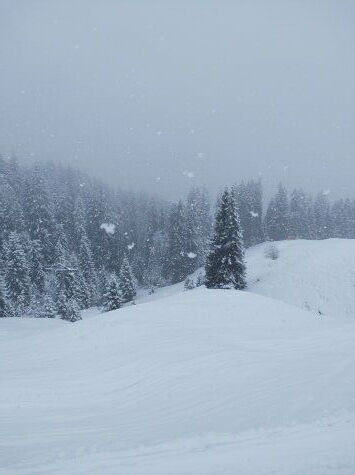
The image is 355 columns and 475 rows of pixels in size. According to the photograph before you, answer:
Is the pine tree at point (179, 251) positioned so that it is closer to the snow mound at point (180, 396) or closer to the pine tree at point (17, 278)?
the pine tree at point (17, 278)

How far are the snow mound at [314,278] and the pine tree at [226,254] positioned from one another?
14.5ft

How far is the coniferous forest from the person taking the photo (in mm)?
35125

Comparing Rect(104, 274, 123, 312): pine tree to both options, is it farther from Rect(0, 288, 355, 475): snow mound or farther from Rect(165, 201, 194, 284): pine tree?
Rect(165, 201, 194, 284): pine tree

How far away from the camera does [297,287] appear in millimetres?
32781

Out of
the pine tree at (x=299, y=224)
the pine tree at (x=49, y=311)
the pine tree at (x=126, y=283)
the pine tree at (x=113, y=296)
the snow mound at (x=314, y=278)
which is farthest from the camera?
the pine tree at (x=299, y=224)

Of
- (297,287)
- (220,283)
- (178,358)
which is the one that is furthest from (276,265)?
(178,358)

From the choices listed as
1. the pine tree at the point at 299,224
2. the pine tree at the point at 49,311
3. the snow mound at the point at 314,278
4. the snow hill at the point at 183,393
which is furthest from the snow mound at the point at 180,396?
the pine tree at the point at 299,224

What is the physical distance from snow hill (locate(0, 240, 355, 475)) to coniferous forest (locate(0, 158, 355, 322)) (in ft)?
58.0

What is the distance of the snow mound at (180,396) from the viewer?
19.7 feet

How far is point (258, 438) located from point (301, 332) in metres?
8.75

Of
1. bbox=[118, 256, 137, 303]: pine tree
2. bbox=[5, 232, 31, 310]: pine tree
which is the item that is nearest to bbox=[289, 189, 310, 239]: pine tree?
bbox=[118, 256, 137, 303]: pine tree

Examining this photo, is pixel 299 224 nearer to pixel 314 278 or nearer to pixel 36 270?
pixel 314 278

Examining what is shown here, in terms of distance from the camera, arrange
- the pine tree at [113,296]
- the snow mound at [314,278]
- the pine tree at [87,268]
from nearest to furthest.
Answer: the snow mound at [314,278] < the pine tree at [113,296] < the pine tree at [87,268]

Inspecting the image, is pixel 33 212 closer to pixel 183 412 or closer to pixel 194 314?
pixel 194 314
